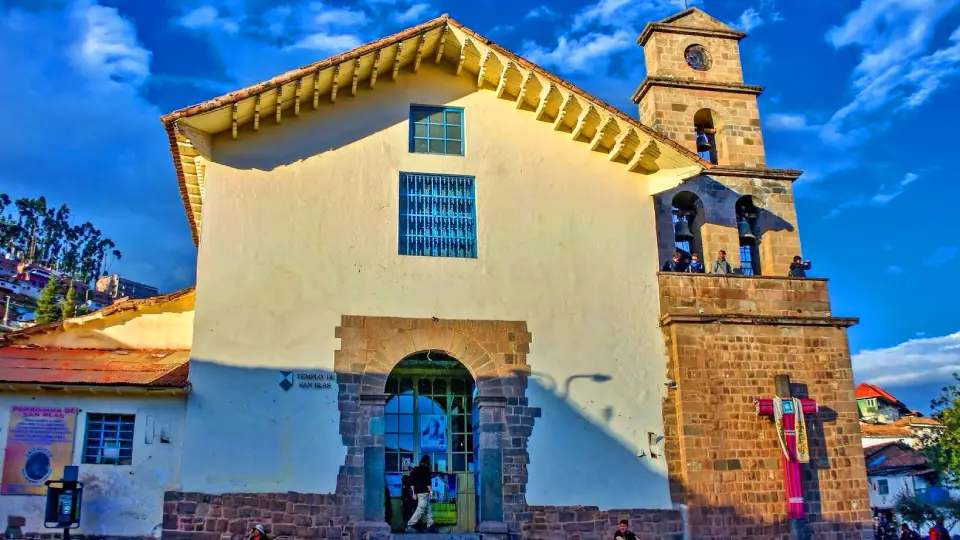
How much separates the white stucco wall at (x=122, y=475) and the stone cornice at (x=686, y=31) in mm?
13043

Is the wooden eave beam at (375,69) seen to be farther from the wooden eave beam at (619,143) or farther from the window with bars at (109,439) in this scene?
the window with bars at (109,439)

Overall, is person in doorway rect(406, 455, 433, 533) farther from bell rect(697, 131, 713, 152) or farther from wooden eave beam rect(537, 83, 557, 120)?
bell rect(697, 131, 713, 152)

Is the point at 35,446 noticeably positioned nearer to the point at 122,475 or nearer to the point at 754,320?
the point at 122,475

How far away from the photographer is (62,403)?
561 inches

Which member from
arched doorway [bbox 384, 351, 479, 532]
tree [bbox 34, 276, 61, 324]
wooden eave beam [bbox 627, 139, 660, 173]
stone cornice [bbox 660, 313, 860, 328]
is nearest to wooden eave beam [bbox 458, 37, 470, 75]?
wooden eave beam [bbox 627, 139, 660, 173]

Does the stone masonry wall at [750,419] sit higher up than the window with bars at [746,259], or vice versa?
the window with bars at [746,259]

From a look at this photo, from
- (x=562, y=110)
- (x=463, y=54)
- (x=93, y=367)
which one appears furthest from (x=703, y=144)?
(x=93, y=367)

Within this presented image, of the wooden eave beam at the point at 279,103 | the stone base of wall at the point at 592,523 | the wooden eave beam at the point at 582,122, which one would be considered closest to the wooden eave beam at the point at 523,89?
the wooden eave beam at the point at 582,122

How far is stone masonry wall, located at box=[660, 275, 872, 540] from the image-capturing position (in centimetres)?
1541

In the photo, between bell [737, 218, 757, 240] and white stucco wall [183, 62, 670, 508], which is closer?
white stucco wall [183, 62, 670, 508]

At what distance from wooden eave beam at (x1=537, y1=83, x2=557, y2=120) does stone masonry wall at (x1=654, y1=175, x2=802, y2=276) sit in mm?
3096

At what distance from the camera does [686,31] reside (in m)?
19.9

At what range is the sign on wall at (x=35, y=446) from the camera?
13.9m

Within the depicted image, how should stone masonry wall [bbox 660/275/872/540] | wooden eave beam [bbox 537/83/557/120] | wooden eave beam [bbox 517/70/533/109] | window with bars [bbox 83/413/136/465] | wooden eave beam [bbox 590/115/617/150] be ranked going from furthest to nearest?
wooden eave beam [bbox 590/115/617/150] < wooden eave beam [bbox 537/83/557/120] < wooden eave beam [bbox 517/70/533/109] < stone masonry wall [bbox 660/275/872/540] < window with bars [bbox 83/413/136/465]
